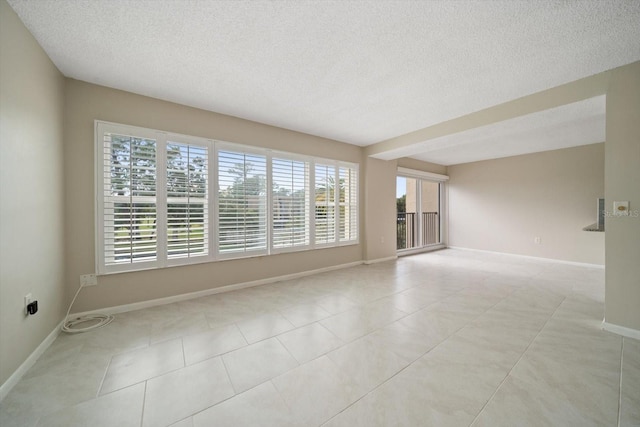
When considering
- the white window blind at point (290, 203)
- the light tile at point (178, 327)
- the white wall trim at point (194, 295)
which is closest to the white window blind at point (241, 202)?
the white window blind at point (290, 203)

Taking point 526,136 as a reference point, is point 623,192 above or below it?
below

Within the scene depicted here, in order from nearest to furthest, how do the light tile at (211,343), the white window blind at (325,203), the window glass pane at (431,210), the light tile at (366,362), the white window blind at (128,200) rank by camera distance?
the light tile at (366,362) → the light tile at (211,343) → the white window blind at (128,200) → the white window blind at (325,203) → the window glass pane at (431,210)

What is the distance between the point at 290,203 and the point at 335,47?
235 centimetres

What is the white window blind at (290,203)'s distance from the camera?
3.70m

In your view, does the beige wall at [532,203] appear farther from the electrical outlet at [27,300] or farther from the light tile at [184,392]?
the electrical outlet at [27,300]

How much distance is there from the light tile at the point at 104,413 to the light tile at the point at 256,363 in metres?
0.52

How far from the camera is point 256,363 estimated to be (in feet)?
5.71

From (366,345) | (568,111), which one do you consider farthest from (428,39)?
(366,345)

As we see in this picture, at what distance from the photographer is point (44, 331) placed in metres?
1.95

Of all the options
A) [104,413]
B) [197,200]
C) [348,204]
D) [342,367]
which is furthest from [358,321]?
[348,204]

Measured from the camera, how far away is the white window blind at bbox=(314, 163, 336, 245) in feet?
13.8

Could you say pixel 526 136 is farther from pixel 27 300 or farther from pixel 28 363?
pixel 28 363

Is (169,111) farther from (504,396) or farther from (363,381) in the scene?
(504,396)

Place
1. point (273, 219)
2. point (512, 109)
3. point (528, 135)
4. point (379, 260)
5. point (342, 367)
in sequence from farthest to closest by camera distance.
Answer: point (379, 260), point (528, 135), point (273, 219), point (512, 109), point (342, 367)
